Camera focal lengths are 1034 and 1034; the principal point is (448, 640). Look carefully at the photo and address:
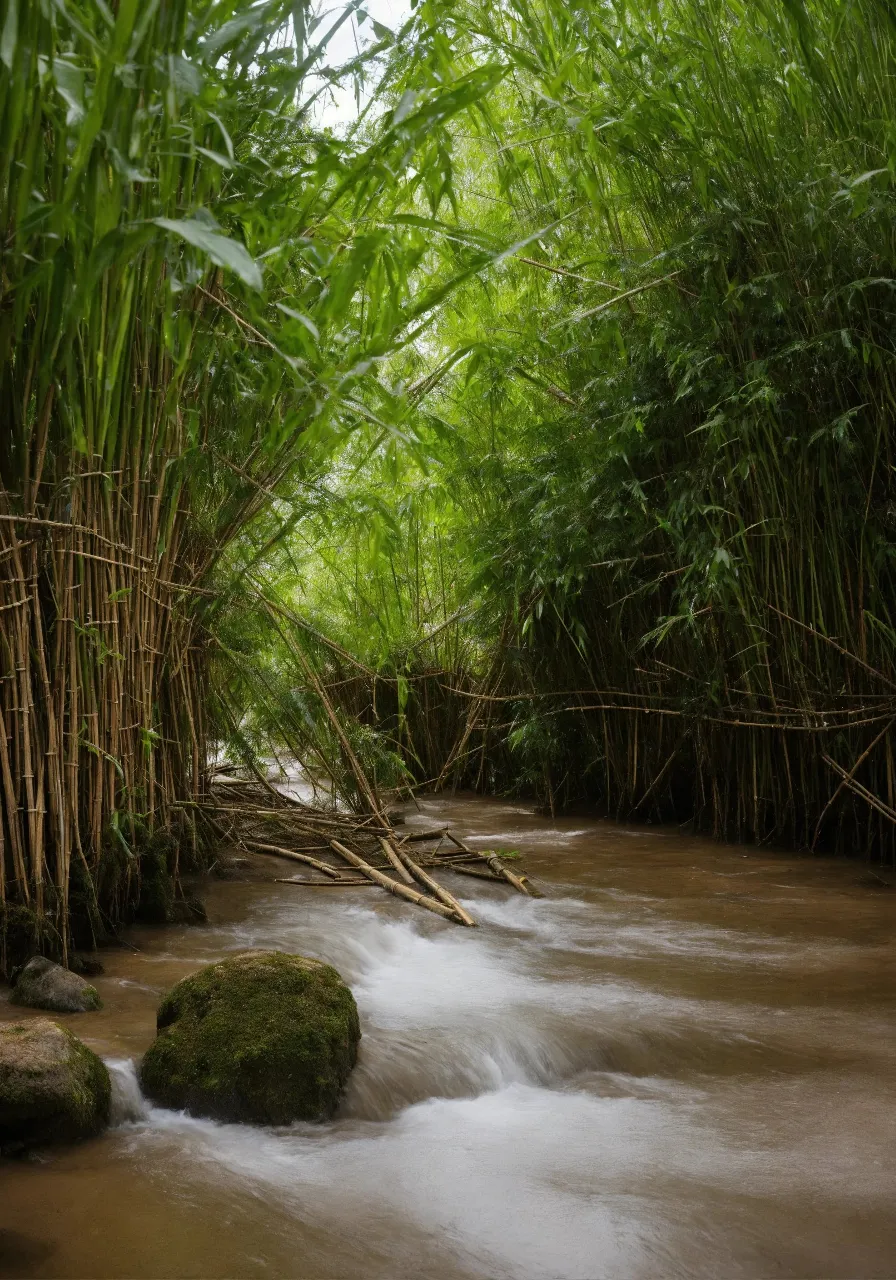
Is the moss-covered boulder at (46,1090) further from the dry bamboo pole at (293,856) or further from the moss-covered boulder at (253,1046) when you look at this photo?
the dry bamboo pole at (293,856)

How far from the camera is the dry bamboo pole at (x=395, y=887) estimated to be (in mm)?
3508

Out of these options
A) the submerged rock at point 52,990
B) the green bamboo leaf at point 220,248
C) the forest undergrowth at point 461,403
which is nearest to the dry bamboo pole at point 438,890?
the forest undergrowth at point 461,403

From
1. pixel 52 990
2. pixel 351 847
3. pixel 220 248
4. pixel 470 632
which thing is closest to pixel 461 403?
pixel 470 632

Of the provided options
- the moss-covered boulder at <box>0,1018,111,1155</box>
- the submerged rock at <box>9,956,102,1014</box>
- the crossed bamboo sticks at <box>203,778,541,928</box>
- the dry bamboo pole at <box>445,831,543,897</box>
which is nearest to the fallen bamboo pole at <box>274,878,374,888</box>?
the crossed bamboo sticks at <box>203,778,541,928</box>

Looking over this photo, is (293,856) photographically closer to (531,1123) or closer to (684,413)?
(531,1123)

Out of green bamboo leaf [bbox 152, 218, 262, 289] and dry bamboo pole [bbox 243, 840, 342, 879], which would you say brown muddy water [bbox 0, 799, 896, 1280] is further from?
green bamboo leaf [bbox 152, 218, 262, 289]

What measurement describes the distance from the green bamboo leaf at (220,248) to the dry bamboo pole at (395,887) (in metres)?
2.61

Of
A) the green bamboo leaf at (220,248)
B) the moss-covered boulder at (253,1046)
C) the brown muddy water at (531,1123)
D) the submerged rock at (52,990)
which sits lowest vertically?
the brown muddy water at (531,1123)

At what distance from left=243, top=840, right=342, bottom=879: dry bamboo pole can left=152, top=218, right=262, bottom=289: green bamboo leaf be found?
2954mm

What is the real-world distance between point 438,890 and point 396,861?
0.35 meters

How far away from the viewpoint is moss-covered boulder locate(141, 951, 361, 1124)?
2.01m

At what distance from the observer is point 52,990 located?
2342mm

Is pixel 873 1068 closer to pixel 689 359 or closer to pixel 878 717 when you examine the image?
pixel 878 717

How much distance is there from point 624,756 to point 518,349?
2.13 m
